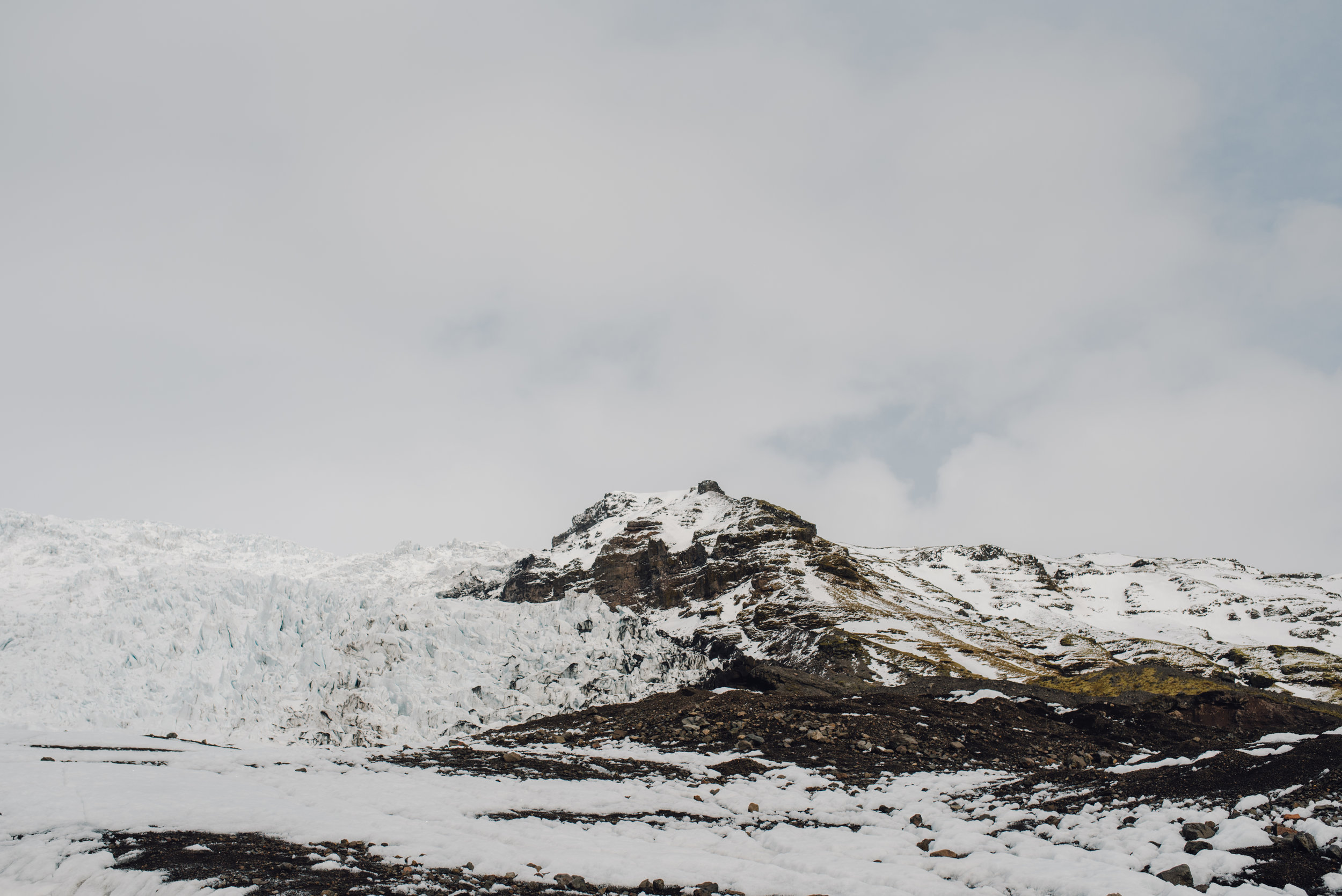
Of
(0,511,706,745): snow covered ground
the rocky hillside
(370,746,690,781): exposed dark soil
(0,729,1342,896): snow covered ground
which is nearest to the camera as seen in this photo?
(0,729,1342,896): snow covered ground

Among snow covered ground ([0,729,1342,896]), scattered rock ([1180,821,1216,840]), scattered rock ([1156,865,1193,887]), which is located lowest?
snow covered ground ([0,729,1342,896])

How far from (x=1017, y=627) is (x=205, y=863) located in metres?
97.8

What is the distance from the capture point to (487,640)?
158 ft

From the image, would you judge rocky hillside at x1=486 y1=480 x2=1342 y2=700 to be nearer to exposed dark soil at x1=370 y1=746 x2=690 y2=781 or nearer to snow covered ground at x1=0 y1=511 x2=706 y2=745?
snow covered ground at x1=0 y1=511 x2=706 y2=745

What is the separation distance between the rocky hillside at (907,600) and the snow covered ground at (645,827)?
2989 cm

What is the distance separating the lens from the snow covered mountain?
135 ft

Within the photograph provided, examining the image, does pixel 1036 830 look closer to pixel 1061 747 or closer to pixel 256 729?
pixel 1061 747

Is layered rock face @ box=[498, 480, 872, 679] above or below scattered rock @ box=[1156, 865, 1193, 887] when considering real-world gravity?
above

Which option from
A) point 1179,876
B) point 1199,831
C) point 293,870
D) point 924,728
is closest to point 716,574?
point 924,728

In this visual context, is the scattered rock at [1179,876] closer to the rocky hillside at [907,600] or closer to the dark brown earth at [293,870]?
the dark brown earth at [293,870]

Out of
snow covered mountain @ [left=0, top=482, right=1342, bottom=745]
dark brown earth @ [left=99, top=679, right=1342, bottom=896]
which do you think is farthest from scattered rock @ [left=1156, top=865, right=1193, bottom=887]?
snow covered mountain @ [left=0, top=482, right=1342, bottom=745]

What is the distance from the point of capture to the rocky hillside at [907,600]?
6203cm

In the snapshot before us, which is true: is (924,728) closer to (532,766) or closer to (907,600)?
(532,766)

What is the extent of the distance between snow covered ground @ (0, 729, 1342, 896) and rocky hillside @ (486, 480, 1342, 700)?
98.1ft
